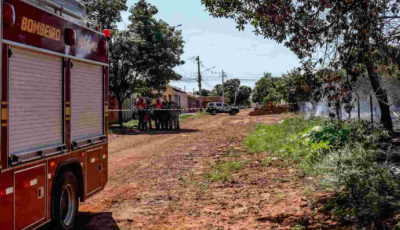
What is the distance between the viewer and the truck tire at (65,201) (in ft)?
17.3

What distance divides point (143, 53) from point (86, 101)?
19932 millimetres

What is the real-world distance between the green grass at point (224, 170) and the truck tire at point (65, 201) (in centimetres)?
404

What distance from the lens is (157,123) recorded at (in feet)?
81.7

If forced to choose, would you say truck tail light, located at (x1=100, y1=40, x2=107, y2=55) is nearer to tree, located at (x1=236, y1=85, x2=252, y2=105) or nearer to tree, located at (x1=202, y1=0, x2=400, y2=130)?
tree, located at (x1=202, y1=0, x2=400, y2=130)

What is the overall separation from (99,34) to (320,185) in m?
4.40

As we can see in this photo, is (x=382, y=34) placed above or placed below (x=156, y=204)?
above

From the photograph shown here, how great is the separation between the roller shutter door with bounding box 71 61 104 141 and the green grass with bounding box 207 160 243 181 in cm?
344

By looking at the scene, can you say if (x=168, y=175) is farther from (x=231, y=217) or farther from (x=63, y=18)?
(x=63, y=18)

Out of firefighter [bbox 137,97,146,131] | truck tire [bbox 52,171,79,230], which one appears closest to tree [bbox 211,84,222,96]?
firefighter [bbox 137,97,146,131]

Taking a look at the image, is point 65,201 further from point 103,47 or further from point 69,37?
point 103,47

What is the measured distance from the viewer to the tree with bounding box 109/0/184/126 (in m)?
25.3

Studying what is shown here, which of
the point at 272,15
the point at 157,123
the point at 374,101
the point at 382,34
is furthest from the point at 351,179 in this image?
the point at 157,123

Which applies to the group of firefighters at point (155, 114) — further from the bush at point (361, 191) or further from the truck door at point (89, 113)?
the bush at point (361, 191)

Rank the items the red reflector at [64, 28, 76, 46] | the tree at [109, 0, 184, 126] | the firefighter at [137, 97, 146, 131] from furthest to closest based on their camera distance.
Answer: the tree at [109, 0, 184, 126] < the firefighter at [137, 97, 146, 131] < the red reflector at [64, 28, 76, 46]
